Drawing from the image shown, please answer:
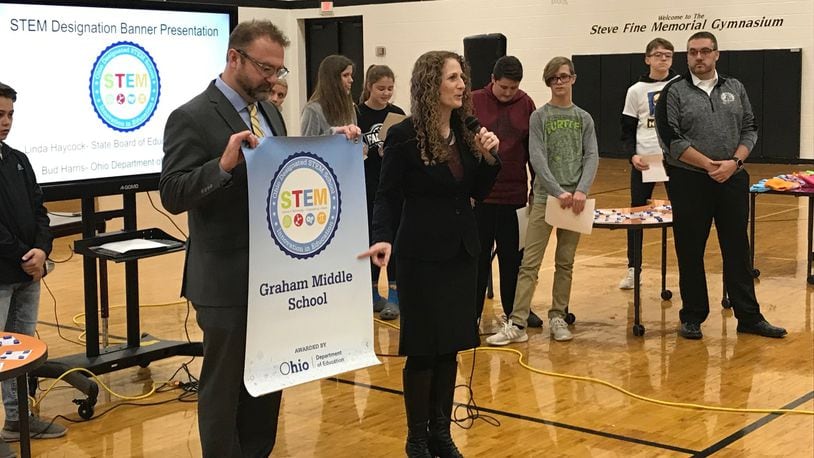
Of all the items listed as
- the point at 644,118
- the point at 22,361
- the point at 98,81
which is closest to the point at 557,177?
the point at 644,118

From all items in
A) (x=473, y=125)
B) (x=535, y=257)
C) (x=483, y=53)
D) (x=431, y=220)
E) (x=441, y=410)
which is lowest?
(x=441, y=410)

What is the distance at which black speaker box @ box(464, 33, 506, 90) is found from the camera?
8.09 meters

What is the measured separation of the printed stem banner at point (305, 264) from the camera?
315 cm

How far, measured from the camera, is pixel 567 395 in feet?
16.4

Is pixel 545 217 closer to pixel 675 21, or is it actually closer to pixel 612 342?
pixel 612 342

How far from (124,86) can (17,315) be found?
1.25m

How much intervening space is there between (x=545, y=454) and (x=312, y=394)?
1.45 meters

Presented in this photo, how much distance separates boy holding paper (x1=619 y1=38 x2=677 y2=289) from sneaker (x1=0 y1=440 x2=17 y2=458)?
4.59 m

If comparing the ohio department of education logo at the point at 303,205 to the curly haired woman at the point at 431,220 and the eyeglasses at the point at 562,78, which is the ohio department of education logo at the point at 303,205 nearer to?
the curly haired woman at the point at 431,220

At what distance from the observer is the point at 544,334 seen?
624cm

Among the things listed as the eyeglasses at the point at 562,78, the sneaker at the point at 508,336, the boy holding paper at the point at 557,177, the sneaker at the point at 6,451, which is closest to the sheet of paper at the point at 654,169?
the boy holding paper at the point at 557,177

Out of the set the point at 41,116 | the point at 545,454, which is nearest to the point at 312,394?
the point at 545,454

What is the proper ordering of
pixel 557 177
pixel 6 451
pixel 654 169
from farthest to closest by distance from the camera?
pixel 654 169 < pixel 557 177 < pixel 6 451

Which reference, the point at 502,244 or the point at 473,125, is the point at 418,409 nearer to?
the point at 473,125
